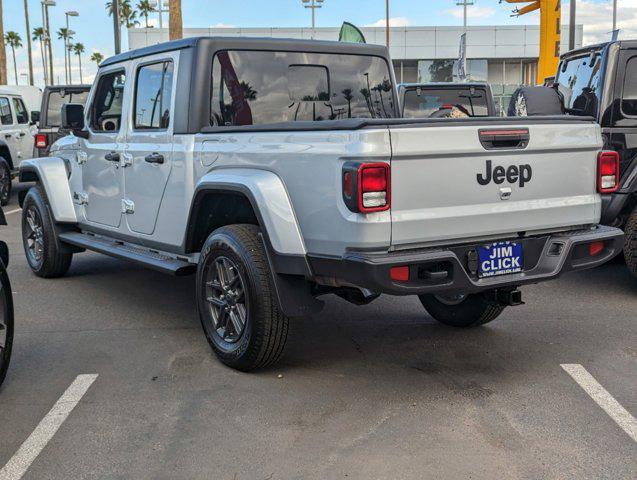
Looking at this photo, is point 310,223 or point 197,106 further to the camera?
point 197,106

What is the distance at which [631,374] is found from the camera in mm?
4613

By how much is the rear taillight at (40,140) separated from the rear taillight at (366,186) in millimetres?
10981

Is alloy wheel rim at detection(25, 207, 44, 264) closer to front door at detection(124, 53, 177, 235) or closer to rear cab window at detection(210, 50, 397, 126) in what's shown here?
front door at detection(124, 53, 177, 235)

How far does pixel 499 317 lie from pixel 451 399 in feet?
6.24

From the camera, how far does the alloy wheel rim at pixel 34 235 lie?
7.32m

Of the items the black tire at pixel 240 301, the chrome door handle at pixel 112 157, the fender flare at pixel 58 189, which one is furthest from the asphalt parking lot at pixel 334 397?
the chrome door handle at pixel 112 157

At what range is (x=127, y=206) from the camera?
582 centimetres

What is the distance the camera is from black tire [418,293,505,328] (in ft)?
17.6

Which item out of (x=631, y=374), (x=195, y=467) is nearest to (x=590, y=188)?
(x=631, y=374)

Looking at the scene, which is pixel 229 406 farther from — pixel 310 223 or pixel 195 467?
pixel 310 223

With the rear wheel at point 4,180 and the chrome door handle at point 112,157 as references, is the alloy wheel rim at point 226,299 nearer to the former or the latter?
the chrome door handle at point 112,157

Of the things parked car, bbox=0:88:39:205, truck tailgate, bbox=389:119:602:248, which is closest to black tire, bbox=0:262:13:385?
truck tailgate, bbox=389:119:602:248

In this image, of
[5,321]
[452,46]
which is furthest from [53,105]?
[452,46]

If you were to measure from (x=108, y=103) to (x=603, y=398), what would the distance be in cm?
441
